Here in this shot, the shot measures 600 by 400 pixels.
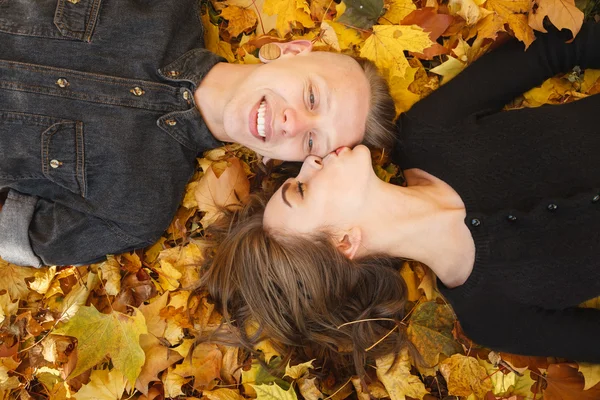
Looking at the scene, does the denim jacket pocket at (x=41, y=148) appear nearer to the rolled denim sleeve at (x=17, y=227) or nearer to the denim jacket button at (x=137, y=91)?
the rolled denim sleeve at (x=17, y=227)

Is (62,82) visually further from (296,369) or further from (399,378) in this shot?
(399,378)

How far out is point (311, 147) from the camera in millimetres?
2078

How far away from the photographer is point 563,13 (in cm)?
204

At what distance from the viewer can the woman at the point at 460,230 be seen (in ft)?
6.40

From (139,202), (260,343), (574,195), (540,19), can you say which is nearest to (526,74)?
(540,19)

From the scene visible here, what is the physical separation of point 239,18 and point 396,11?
Result: 83 cm

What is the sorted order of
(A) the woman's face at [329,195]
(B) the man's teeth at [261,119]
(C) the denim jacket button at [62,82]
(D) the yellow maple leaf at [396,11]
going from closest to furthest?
1. (A) the woman's face at [329,195]
2. (B) the man's teeth at [261,119]
3. (C) the denim jacket button at [62,82]
4. (D) the yellow maple leaf at [396,11]

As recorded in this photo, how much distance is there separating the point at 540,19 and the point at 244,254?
168 cm

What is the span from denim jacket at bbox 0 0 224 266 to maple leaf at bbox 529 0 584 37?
61.3 inches

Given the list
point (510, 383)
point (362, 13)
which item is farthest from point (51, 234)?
point (510, 383)

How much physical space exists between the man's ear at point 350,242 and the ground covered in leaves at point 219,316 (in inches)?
20.4

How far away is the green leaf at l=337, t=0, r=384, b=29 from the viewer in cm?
230

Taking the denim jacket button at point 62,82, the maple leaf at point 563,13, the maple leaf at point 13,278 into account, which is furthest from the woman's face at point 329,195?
the maple leaf at point 13,278

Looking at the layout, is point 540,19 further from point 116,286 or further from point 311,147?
point 116,286
